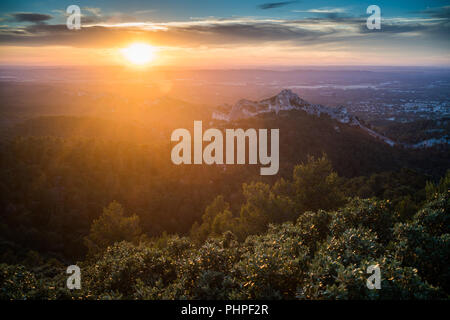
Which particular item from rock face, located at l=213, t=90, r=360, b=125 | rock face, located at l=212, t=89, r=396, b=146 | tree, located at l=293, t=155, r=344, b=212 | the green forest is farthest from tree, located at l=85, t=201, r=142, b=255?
rock face, located at l=213, t=90, r=360, b=125

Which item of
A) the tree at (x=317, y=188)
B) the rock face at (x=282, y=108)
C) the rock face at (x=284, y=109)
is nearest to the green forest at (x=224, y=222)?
the tree at (x=317, y=188)

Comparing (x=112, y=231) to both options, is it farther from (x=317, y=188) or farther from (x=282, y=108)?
(x=282, y=108)

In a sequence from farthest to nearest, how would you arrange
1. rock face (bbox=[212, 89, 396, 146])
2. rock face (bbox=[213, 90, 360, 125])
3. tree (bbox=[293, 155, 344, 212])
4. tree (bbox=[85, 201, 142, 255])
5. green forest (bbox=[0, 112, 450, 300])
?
rock face (bbox=[213, 90, 360, 125]) → rock face (bbox=[212, 89, 396, 146]) → tree (bbox=[85, 201, 142, 255]) → tree (bbox=[293, 155, 344, 212]) → green forest (bbox=[0, 112, 450, 300])

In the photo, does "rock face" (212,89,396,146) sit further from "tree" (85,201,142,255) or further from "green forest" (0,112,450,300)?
"tree" (85,201,142,255)

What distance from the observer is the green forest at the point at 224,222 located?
963 cm

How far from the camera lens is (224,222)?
29297 millimetres

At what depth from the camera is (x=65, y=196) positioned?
4312 cm

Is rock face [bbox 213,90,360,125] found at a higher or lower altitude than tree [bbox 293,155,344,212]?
higher

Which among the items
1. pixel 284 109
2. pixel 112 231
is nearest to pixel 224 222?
pixel 112 231

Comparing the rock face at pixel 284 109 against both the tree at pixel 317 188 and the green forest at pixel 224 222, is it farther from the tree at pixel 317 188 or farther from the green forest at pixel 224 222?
the tree at pixel 317 188

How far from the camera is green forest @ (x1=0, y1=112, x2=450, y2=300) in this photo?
31.6ft
